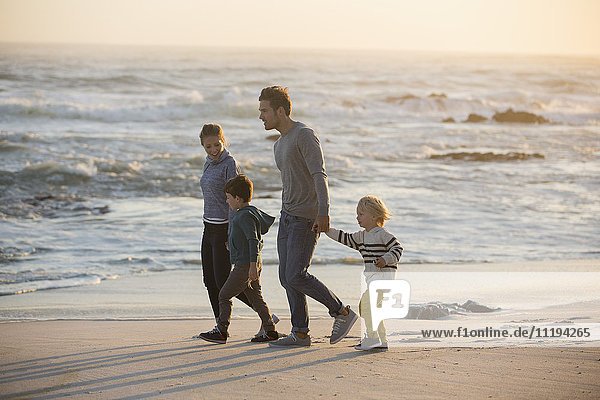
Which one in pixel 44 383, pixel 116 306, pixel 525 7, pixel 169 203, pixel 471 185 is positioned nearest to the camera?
pixel 44 383

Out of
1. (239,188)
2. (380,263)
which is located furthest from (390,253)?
(239,188)

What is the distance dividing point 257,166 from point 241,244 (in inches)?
548

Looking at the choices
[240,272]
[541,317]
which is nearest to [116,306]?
[240,272]

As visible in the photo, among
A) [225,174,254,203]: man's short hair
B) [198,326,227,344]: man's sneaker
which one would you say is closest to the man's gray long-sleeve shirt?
[225,174,254,203]: man's short hair

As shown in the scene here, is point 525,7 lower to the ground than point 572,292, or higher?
higher

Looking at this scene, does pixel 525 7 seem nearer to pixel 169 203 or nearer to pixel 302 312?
pixel 169 203

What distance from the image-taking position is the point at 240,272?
579cm

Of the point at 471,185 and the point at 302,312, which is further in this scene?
the point at 471,185

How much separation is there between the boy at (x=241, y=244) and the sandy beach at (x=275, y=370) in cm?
27

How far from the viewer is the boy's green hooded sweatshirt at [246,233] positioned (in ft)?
18.7

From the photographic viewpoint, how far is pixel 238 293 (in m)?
5.90

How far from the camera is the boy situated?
5.71 metres

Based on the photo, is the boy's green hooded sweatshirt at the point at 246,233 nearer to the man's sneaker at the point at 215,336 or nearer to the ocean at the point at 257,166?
the man's sneaker at the point at 215,336

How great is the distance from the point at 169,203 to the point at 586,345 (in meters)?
9.58
